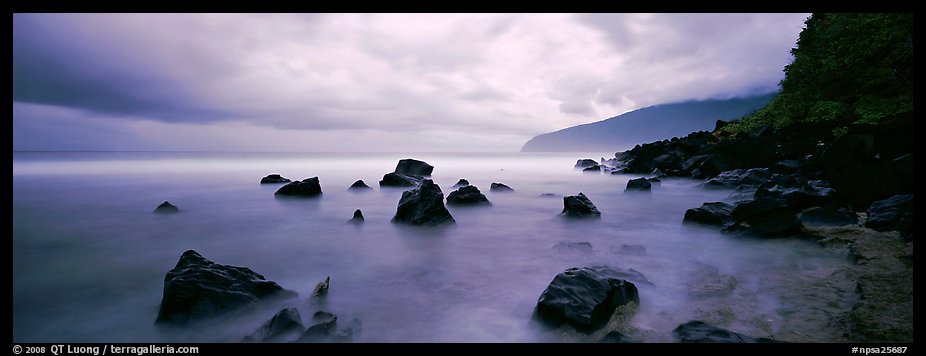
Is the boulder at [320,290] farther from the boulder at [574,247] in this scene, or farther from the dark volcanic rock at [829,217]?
the dark volcanic rock at [829,217]

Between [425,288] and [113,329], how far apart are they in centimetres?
341

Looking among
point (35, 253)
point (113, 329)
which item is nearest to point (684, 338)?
point (113, 329)

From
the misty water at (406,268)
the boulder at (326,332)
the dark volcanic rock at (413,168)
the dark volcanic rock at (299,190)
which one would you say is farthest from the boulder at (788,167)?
the dark volcanic rock at (413,168)

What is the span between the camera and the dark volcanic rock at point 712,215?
26.7ft

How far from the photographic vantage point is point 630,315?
13.1ft

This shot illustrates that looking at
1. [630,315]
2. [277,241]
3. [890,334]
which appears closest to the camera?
[890,334]

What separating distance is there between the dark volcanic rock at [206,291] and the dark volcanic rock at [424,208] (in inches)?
182

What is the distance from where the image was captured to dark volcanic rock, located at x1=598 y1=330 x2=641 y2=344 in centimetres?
332

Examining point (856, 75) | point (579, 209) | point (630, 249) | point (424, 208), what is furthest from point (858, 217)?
point (856, 75)

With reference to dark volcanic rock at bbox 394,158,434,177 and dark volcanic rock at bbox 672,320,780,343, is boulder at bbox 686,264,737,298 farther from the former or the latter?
dark volcanic rock at bbox 394,158,434,177

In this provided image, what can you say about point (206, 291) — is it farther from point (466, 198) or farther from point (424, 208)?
point (466, 198)

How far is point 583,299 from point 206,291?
400cm
